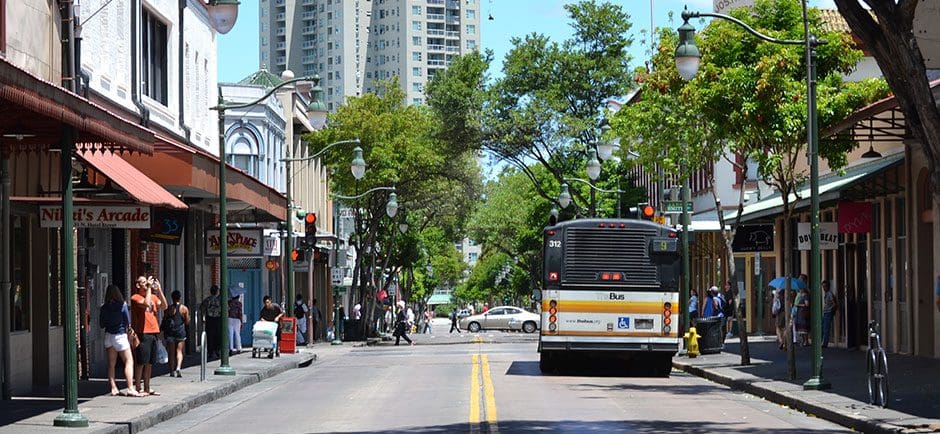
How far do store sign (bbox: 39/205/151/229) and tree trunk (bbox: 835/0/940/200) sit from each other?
12.1 meters

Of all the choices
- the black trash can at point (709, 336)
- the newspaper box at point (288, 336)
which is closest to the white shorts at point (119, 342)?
the black trash can at point (709, 336)

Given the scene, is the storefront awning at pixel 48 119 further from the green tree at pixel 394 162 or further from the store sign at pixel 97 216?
the green tree at pixel 394 162

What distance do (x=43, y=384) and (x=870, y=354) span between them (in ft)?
47.1

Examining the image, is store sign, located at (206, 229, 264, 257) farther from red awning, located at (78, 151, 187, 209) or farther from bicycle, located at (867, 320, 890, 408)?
→ bicycle, located at (867, 320, 890, 408)

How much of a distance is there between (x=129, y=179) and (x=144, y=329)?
2708 mm

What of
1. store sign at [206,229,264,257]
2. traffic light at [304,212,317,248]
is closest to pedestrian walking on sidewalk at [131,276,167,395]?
store sign at [206,229,264,257]

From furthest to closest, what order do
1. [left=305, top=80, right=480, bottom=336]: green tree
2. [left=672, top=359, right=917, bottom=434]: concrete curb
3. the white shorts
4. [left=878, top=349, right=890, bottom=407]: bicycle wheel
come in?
[left=305, top=80, right=480, bottom=336]: green tree → the white shorts → [left=878, top=349, right=890, bottom=407]: bicycle wheel → [left=672, top=359, right=917, bottom=434]: concrete curb

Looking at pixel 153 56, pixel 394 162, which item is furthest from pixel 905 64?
pixel 394 162

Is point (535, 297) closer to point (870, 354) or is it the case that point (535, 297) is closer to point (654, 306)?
point (654, 306)

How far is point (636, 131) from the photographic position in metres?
33.6

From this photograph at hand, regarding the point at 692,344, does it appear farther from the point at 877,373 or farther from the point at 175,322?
the point at 877,373

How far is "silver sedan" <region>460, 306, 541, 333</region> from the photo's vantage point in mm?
81000

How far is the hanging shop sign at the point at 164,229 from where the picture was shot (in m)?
33.7

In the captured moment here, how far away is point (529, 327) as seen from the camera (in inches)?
3177
